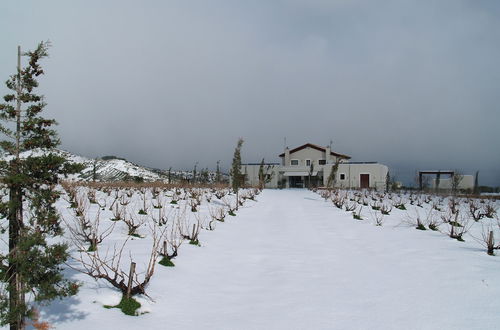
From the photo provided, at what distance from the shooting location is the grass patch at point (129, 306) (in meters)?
3.85

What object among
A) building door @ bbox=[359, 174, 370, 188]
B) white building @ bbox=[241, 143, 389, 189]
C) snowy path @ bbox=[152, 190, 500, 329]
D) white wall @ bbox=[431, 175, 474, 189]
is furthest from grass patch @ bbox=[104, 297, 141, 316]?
white wall @ bbox=[431, 175, 474, 189]

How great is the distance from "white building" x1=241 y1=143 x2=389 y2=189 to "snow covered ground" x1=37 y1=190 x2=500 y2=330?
3706cm

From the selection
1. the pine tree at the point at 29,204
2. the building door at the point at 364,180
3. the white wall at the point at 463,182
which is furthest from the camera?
the building door at the point at 364,180

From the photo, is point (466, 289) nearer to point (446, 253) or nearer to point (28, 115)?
point (446, 253)

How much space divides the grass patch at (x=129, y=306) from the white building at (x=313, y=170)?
39.9 meters

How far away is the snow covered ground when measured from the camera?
3670mm

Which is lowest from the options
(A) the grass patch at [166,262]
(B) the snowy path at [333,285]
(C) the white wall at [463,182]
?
(B) the snowy path at [333,285]

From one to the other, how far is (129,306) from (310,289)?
2.58 meters

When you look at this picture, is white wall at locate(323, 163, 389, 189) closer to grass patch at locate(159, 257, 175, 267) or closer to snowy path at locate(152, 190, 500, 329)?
snowy path at locate(152, 190, 500, 329)

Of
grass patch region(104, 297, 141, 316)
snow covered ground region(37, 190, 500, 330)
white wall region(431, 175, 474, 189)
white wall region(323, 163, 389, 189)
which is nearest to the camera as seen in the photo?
snow covered ground region(37, 190, 500, 330)

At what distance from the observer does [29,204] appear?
3119 millimetres

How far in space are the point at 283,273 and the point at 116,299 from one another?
2773mm

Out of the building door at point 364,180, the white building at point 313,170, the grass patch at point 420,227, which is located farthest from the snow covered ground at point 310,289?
the building door at point 364,180

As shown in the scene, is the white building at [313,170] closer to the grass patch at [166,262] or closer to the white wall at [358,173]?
the white wall at [358,173]
